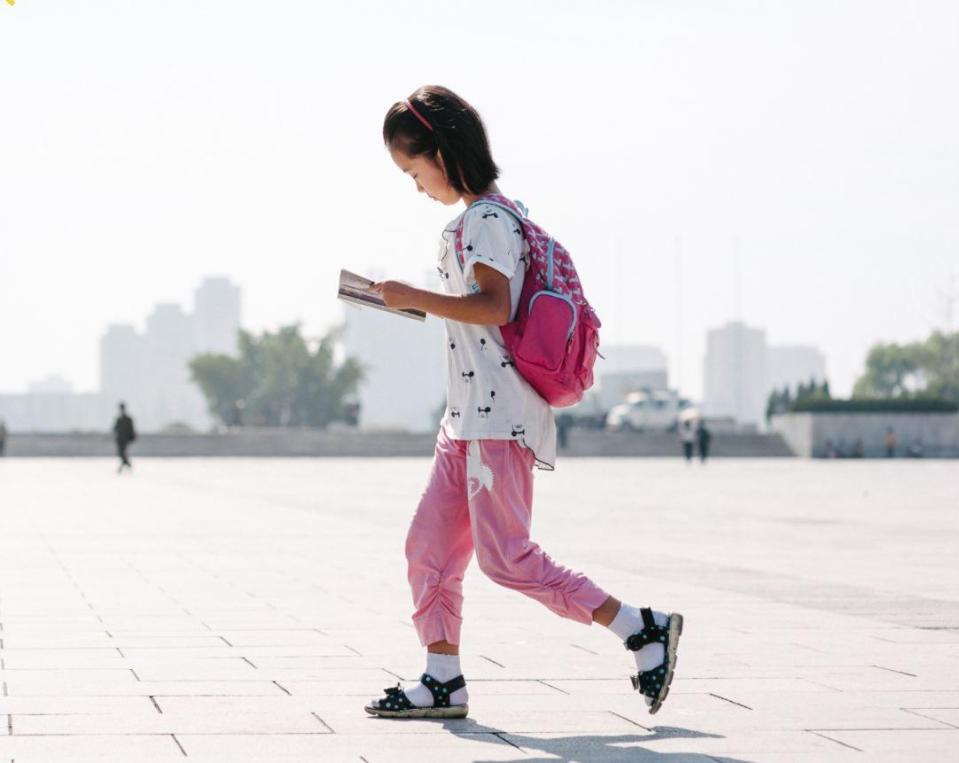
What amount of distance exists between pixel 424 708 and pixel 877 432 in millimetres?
46942

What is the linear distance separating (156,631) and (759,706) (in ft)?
9.09

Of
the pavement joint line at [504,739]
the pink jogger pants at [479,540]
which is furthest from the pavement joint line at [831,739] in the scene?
the pavement joint line at [504,739]

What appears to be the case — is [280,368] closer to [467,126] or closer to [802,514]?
[802,514]

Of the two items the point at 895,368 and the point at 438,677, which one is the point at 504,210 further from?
the point at 895,368

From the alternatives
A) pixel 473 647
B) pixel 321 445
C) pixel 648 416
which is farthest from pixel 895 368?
pixel 473 647

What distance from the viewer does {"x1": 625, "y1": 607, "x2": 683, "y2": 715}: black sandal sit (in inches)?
180

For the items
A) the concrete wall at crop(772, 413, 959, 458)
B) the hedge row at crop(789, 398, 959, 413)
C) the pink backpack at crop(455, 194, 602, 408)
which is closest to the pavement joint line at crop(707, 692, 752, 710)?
the pink backpack at crop(455, 194, 602, 408)

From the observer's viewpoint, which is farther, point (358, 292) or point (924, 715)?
point (924, 715)

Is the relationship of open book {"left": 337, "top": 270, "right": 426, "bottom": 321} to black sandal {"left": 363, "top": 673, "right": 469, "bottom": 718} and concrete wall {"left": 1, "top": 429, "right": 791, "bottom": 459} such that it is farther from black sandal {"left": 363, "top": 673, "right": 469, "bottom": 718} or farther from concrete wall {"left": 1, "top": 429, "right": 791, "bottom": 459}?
concrete wall {"left": 1, "top": 429, "right": 791, "bottom": 459}

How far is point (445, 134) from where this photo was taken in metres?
4.64

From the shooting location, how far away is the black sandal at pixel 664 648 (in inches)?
180

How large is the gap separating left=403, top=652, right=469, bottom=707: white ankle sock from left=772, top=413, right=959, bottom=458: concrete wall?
4589 cm

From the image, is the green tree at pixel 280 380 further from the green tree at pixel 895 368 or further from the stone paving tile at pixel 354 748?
the stone paving tile at pixel 354 748

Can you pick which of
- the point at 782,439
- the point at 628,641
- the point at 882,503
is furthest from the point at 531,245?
the point at 782,439
